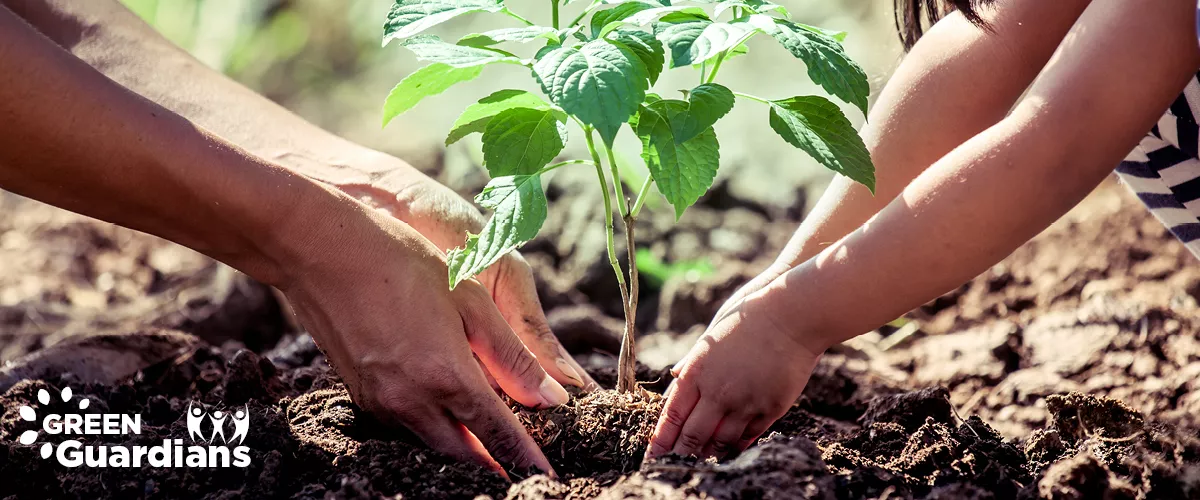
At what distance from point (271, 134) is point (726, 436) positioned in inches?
47.9

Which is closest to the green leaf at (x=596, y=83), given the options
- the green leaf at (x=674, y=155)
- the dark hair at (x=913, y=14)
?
the green leaf at (x=674, y=155)

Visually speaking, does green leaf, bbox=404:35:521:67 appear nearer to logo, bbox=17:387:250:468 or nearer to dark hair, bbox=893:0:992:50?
logo, bbox=17:387:250:468

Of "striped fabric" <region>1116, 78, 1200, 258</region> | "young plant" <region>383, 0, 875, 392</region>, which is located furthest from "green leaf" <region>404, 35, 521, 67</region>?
"striped fabric" <region>1116, 78, 1200, 258</region>

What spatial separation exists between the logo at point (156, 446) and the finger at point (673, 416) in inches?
25.5

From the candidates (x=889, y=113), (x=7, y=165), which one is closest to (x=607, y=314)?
(x=889, y=113)

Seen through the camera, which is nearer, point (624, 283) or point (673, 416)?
point (673, 416)

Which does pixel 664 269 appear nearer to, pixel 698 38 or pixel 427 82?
pixel 427 82

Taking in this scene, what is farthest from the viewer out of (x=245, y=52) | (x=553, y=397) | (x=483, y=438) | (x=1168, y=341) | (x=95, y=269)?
(x=245, y=52)

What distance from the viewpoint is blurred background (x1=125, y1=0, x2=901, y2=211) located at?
3809 mm

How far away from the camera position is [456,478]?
1.43 meters

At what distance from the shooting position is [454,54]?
4.50 feet

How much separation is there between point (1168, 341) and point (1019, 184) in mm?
1144

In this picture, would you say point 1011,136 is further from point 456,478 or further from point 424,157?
point 424,157

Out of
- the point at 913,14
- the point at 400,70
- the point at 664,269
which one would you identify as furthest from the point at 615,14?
the point at 400,70
